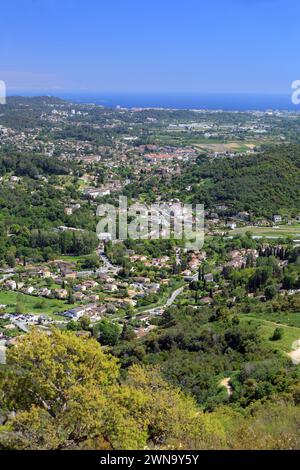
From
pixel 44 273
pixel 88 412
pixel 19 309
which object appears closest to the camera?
pixel 88 412

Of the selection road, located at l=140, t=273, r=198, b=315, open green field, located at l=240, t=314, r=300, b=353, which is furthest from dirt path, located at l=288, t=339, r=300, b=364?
road, located at l=140, t=273, r=198, b=315

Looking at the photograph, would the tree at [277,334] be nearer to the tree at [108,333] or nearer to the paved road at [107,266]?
the tree at [108,333]

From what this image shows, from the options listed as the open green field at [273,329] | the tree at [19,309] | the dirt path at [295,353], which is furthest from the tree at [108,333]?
the dirt path at [295,353]

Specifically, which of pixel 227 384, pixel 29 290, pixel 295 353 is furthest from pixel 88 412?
pixel 29 290

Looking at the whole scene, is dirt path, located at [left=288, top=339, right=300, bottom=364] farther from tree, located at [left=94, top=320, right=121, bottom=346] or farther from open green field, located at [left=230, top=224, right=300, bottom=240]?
open green field, located at [left=230, top=224, right=300, bottom=240]

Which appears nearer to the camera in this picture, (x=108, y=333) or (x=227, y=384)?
(x=227, y=384)

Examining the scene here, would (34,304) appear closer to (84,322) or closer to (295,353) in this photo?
(84,322)
